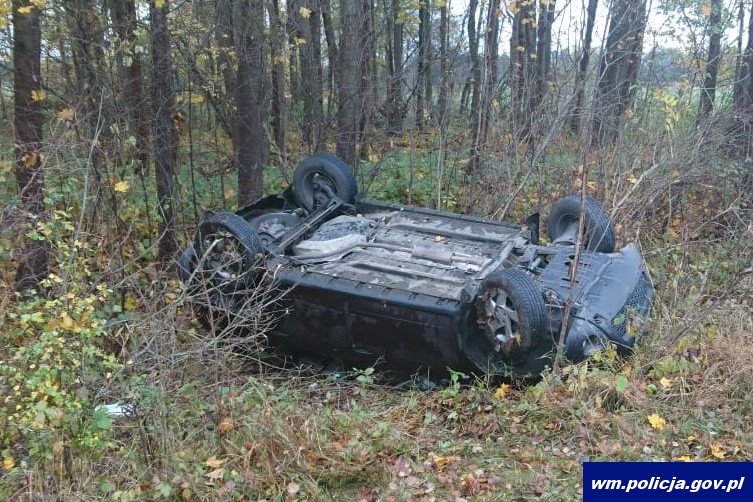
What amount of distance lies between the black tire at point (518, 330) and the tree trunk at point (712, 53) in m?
5.33

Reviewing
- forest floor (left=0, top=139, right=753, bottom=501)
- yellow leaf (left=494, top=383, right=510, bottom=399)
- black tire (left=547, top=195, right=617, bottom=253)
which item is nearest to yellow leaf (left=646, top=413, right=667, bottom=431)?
forest floor (left=0, top=139, right=753, bottom=501)

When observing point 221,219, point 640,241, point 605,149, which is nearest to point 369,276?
point 221,219

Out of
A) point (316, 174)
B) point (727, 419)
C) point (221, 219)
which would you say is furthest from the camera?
point (316, 174)

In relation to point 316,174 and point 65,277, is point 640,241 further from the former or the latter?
point 65,277

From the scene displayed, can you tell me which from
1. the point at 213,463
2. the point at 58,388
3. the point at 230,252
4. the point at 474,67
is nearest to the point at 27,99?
the point at 230,252

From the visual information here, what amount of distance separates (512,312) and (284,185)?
19.6 feet

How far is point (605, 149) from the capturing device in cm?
897

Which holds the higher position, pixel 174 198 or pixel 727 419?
pixel 174 198

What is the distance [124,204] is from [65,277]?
160 inches

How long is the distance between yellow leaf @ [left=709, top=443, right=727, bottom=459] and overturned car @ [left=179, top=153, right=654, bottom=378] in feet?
3.92

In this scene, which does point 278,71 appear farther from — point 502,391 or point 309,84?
point 502,391

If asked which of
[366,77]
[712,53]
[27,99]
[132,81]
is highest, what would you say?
[712,53]

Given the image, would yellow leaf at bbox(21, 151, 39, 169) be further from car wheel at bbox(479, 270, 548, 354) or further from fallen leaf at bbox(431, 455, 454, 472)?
fallen leaf at bbox(431, 455, 454, 472)

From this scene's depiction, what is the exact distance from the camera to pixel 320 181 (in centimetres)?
743
